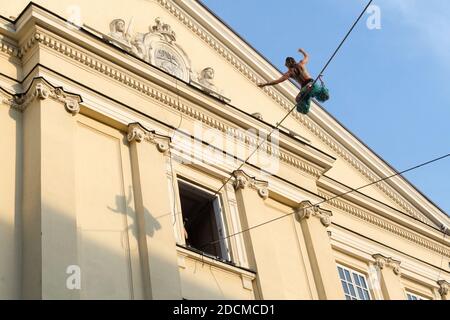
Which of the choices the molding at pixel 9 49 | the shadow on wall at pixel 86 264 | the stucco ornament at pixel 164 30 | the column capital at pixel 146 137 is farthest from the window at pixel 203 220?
the molding at pixel 9 49

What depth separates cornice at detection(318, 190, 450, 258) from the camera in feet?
66.0

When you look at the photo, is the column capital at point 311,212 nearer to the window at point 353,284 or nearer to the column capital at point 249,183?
the column capital at point 249,183

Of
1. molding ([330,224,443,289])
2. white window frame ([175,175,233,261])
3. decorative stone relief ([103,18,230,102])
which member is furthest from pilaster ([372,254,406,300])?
decorative stone relief ([103,18,230,102])

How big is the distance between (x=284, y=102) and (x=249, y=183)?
4.03 m

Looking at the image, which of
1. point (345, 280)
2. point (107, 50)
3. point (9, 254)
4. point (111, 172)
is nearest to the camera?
point (9, 254)

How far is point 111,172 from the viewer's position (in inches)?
582

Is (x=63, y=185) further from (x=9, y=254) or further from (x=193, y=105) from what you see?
(x=193, y=105)

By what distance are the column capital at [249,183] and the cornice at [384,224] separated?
2143 millimetres

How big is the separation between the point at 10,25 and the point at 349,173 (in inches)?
394

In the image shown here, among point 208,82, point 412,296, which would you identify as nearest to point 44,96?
point 208,82

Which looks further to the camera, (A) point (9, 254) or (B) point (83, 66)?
(B) point (83, 66)

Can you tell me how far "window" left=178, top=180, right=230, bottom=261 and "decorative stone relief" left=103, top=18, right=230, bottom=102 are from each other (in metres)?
2.50

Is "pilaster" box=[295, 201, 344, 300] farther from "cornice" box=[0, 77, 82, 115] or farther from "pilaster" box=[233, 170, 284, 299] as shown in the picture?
"cornice" box=[0, 77, 82, 115]

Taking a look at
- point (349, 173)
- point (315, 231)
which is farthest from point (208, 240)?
point (349, 173)
